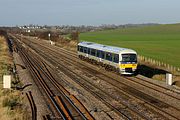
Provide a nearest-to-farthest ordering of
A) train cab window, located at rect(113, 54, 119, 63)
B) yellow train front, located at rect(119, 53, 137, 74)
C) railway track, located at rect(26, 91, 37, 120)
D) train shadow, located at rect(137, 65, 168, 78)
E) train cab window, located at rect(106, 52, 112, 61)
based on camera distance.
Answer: railway track, located at rect(26, 91, 37, 120)
yellow train front, located at rect(119, 53, 137, 74)
train cab window, located at rect(113, 54, 119, 63)
train cab window, located at rect(106, 52, 112, 61)
train shadow, located at rect(137, 65, 168, 78)

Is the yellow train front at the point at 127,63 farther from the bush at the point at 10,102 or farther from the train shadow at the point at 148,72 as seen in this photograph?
the bush at the point at 10,102

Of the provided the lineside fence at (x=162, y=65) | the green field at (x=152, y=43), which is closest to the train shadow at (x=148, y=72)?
the lineside fence at (x=162, y=65)

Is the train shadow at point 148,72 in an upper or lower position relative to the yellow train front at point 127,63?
lower

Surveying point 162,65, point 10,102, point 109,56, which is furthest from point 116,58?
point 10,102

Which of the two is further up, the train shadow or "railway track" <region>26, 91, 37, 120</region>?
"railway track" <region>26, 91, 37, 120</region>

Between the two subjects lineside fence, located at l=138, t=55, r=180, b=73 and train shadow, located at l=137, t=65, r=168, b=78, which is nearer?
train shadow, located at l=137, t=65, r=168, b=78

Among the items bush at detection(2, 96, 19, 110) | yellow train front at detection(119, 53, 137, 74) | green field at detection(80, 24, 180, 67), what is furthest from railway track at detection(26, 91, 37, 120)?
green field at detection(80, 24, 180, 67)

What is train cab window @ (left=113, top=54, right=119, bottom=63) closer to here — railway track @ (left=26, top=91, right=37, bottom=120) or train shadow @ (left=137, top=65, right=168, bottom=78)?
train shadow @ (left=137, top=65, right=168, bottom=78)

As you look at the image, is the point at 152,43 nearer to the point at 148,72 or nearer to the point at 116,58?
the point at 148,72

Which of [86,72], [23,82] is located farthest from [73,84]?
[86,72]

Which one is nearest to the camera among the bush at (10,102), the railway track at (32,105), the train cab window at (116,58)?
the railway track at (32,105)

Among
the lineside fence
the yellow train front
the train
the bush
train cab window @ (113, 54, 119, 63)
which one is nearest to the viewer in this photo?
the bush

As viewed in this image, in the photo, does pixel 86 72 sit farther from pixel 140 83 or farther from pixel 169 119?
pixel 169 119

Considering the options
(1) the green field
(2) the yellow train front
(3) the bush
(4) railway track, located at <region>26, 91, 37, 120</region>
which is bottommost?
(1) the green field
